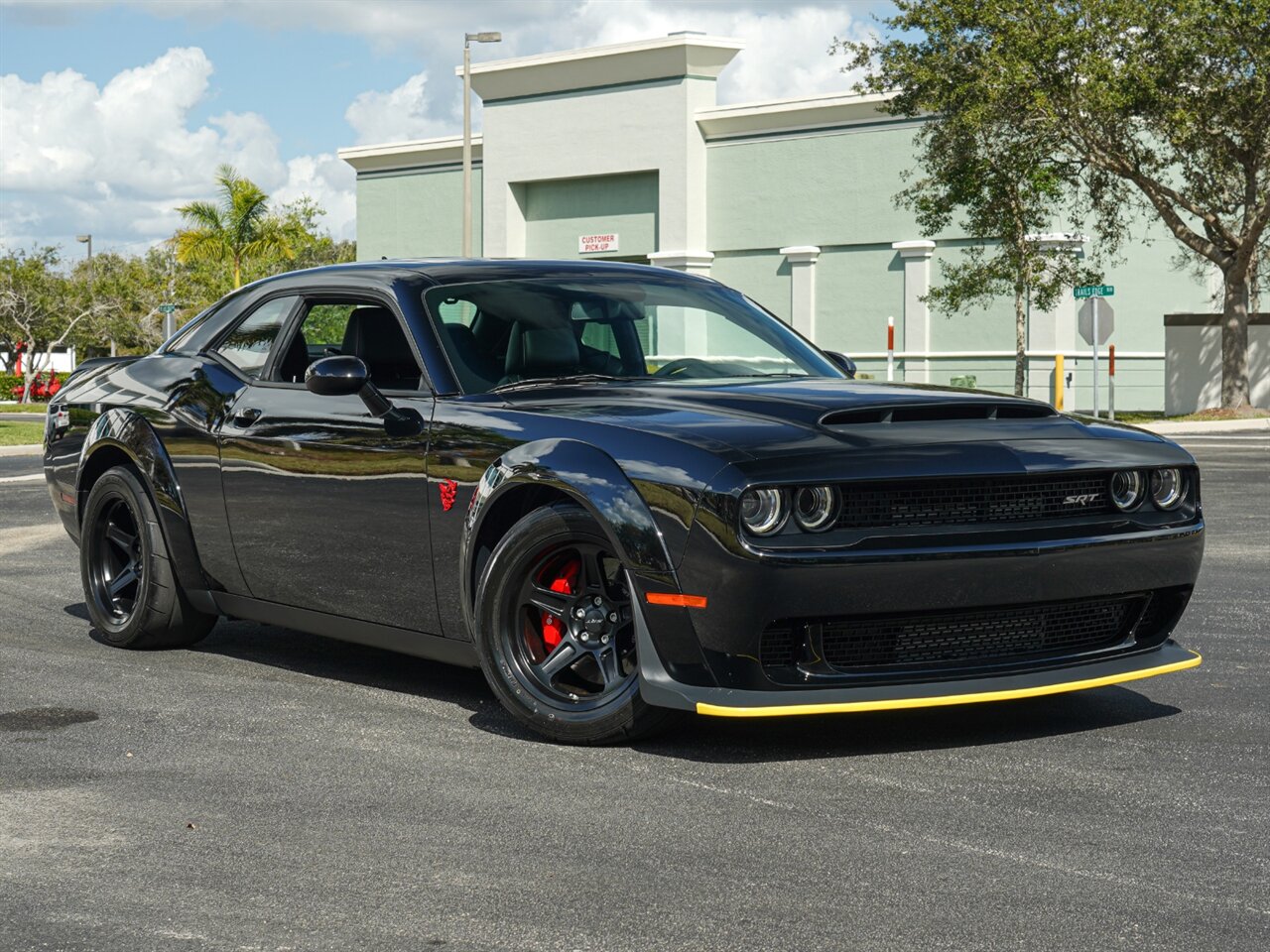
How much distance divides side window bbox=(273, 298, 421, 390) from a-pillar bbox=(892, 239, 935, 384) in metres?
38.9

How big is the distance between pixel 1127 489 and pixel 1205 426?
2801 centimetres

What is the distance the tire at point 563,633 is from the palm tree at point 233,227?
43.3 m

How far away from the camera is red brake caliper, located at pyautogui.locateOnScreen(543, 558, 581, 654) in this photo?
17.9 ft

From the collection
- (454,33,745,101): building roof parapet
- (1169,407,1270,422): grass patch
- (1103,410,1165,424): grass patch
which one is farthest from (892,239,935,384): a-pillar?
(1169,407,1270,422): grass patch

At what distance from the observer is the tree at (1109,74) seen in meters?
30.6

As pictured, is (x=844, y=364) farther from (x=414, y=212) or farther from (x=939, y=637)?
(x=414, y=212)

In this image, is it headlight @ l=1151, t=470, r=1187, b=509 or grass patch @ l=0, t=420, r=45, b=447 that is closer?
headlight @ l=1151, t=470, r=1187, b=509

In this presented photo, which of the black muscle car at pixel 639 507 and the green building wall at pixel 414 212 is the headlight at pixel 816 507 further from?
the green building wall at pixel 414 212

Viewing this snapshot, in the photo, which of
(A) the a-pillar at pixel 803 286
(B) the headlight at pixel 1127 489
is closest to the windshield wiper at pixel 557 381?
(B) the headlight at pixel 1127 489

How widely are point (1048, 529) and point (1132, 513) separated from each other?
16.8 inches

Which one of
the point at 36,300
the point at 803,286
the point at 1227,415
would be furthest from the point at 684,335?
the point at 36,300

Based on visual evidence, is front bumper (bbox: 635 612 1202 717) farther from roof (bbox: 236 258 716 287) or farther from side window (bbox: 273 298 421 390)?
roof (bbox: 236 258 716 287)

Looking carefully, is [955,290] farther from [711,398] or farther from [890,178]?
[711,398]

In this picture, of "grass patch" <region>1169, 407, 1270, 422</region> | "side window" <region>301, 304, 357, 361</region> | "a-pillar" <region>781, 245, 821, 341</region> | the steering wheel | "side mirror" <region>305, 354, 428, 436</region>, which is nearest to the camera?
"side mirror" <region>305, 354, 428, 436</region>
